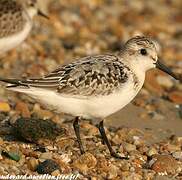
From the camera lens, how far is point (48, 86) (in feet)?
24.2

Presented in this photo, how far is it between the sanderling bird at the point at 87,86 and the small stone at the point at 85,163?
21 centimetres

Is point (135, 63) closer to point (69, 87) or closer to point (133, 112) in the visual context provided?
point (69, 87)

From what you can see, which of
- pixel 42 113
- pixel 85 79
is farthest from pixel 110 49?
pixel 85 79

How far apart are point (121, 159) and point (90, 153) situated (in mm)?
376

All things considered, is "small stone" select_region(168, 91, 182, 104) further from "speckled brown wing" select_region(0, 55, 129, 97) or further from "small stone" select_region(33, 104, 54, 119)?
"speckled brown wing" select_region(0, 55, 129, 97)

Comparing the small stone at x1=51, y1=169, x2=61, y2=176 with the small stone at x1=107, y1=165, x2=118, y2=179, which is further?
the small stone at x1=107, y1=165, x2=118, y2=179

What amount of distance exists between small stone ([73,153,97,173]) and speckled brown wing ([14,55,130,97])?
706 mm

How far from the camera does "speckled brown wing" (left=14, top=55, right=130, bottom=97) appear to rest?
7.38 metres

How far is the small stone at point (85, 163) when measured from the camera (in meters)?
7.32

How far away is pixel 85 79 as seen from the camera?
742 cm

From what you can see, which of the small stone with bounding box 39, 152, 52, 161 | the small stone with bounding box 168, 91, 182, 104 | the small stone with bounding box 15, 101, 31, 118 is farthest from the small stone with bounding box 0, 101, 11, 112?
the small stone with bounding box 168, 91, 182, 104

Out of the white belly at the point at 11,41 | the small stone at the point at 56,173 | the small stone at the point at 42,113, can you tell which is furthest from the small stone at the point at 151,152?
the white belly at the point at 11,41

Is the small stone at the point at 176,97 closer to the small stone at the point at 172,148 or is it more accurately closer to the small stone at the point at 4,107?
the small stone at the point at 172,148

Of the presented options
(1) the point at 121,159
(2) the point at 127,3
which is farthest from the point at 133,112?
(2) the point at 127,3
